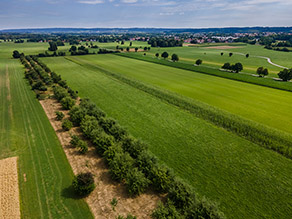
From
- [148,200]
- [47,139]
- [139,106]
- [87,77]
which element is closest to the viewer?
[148,200]

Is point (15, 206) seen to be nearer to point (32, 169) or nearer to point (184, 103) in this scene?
point (32, 169)

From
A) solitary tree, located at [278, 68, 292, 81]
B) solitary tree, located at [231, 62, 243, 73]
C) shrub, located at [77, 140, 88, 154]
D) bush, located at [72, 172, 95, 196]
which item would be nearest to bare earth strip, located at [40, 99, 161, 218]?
shrub, located at [77, 140, 88, 154]

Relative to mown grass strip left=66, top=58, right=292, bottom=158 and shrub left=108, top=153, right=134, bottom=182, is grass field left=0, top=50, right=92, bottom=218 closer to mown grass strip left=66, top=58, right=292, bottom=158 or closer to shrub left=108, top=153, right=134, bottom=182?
shrub left=108, top=153, right=134, bottom=182

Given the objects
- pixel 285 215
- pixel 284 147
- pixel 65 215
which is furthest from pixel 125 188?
pixel 284 147

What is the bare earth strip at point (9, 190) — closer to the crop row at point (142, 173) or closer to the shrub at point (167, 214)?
the crop row at point (142, 173)

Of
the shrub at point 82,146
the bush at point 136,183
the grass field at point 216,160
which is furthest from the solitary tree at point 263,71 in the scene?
the shrub at point 82,146

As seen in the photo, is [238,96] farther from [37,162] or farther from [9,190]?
[9,190]
